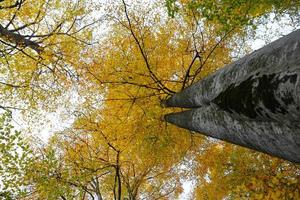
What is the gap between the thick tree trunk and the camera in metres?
3.51

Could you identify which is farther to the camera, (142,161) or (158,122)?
(142,161)

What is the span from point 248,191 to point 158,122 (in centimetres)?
467

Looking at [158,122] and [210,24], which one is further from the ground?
[210,24]

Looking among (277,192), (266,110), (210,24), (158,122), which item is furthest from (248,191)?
(266,110)

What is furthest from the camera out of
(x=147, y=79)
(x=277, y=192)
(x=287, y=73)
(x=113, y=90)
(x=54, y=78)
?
(x=54, y=78)

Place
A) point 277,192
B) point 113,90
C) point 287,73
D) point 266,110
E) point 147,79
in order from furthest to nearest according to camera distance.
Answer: point 113,90 < point 147,79 < point 277,192 < point 266,110 < point 287,73

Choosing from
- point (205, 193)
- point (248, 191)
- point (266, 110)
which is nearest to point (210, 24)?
point (248, 191)

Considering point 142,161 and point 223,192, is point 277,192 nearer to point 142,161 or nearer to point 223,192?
point 223,192

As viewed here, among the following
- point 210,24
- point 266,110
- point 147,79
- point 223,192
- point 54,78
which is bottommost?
point 266,110

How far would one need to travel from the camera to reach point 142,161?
700 inches

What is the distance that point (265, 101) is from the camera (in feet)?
12.6

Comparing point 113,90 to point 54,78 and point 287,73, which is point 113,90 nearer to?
point 54,78

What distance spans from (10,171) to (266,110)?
39.3ft

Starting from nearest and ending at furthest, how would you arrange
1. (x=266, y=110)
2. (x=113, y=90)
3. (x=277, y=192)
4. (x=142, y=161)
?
(x=266, y=110) → (x=277, y=192) → (x=113, y=90) → (x=142, y=161)
